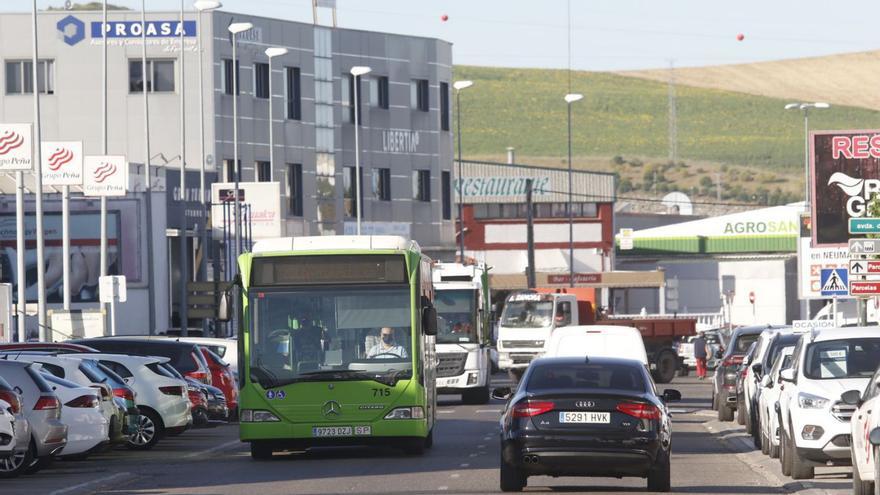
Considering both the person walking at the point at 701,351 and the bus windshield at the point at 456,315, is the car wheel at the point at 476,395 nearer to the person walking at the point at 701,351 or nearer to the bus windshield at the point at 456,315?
the bus windshield at the point at 456,315

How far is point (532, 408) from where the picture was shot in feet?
62.3

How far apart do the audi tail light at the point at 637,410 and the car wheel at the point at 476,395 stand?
76.6ft

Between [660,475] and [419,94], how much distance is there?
70.7m

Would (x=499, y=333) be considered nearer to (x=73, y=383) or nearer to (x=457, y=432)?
(x=457, y=432)

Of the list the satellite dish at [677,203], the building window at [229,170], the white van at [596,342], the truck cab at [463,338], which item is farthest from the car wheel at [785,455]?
the satellite dish at [677,203]

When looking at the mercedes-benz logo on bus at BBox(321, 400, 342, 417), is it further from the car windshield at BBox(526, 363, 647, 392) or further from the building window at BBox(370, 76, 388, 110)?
the building window at BBox(370, 76, 388, 110)

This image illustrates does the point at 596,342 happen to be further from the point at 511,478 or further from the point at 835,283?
the point at 511,478

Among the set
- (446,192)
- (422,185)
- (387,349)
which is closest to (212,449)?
(387,349)

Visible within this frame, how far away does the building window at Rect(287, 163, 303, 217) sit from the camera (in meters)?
81.8

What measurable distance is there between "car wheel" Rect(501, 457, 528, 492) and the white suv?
10.5ft

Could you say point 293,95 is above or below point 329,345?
above

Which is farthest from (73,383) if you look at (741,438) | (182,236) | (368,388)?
(182,236)

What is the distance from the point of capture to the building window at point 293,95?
269ft

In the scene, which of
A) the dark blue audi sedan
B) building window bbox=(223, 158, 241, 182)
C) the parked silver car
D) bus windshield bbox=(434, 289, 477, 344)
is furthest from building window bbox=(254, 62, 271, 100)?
the dark blue audi sedan
